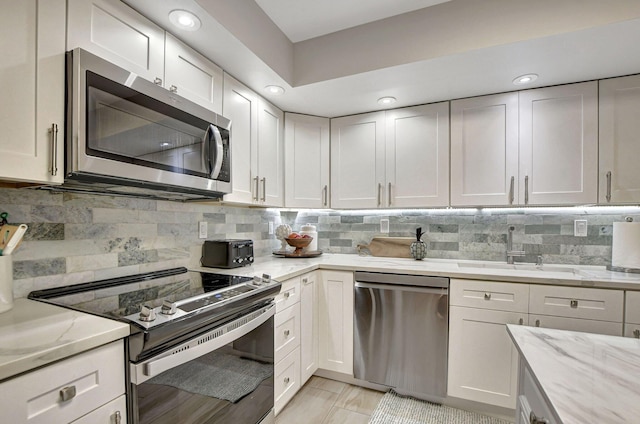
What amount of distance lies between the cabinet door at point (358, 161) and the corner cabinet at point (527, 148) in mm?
593

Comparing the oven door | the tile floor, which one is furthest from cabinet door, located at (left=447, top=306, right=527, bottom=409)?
the oven door

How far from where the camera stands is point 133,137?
125cm

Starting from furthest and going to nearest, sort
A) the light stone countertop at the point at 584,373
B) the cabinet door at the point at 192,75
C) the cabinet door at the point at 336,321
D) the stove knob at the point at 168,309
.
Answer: the cabinet door at the point at 336,321 < the cabinet door at the point at 192,75 < the stove knob at the point at 168,309 < the light stone countertop at the point at 584,373

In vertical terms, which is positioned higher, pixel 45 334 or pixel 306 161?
pixel 306 161

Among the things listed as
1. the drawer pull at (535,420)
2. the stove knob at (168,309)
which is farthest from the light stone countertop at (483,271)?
the drawer pull at (535,420)

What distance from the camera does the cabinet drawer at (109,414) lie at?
849 millimetres

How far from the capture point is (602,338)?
3.07 ft

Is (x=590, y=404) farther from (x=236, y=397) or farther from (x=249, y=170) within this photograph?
(x=249, y=170)

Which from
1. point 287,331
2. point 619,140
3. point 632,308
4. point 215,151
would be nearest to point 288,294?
point 287,331

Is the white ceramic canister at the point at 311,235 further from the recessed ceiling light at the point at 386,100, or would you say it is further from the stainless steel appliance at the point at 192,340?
the recessed ceiling light at the point at 386,100

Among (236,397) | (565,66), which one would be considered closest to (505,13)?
(565,66)

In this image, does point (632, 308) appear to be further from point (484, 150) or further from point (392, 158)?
point (392, 158)

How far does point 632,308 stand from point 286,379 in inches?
80.1

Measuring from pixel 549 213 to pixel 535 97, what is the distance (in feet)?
2.90
